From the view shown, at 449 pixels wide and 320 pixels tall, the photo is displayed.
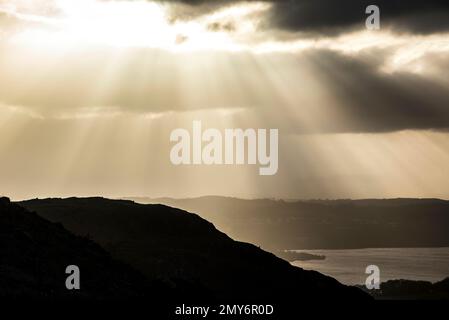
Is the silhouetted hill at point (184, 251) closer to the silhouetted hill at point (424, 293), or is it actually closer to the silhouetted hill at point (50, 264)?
the silhouetted hill at point (50, 264)

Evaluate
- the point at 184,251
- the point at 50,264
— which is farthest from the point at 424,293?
the point at 50,264

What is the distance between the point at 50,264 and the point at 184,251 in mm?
20988

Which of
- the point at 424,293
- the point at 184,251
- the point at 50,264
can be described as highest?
the point at 184,251

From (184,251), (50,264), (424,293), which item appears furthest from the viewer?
(424,293)

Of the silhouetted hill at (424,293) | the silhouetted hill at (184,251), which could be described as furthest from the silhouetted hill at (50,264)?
the silhouetted hill at (424,293)

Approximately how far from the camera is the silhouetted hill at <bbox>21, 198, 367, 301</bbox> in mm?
71312

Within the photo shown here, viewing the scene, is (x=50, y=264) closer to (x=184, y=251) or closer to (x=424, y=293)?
(x=184, y=251)

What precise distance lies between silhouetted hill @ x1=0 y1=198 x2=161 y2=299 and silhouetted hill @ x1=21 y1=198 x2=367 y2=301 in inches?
235

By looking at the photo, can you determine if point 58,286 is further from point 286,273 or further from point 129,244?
point 286,273

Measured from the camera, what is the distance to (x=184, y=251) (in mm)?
76438

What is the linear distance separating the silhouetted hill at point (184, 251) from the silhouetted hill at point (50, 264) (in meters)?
5.96
